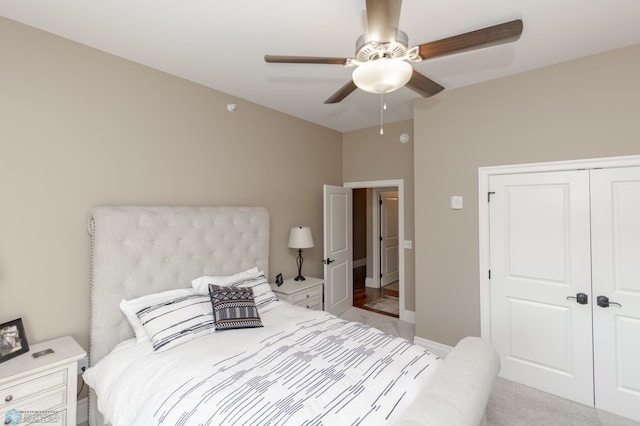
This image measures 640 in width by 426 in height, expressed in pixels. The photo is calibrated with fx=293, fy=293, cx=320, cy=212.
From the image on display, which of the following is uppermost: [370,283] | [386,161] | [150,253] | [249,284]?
[386,161]

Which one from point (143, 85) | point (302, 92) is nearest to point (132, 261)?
point (143, 85)

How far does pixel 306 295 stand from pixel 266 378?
1920 mm

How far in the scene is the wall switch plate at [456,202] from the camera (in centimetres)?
310

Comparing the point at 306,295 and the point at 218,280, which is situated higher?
the point at 218,280

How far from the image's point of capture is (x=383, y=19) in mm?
1312

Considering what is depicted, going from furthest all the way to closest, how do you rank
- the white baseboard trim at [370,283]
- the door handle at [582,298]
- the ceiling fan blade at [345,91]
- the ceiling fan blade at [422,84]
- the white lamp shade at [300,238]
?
the white baseboard trim at [370,283]
the white lamp shade at [300,238]
the door handle at [582,298]
the ceiling fan blade at [345,91]
the ceiling fan blade at [422,84]

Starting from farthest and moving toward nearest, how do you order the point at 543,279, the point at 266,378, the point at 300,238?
1. the point at 300,238
2. the point at 543,279
3. the point at 266,378

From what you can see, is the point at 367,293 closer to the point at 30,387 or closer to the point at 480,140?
the point at 480,140

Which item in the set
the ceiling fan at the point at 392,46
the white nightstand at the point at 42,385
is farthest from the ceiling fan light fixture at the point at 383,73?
the white nightstand at the point at 42,385

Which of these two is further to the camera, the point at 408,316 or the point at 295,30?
the point at 408,316

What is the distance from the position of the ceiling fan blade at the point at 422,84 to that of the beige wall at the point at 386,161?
87.0 inches

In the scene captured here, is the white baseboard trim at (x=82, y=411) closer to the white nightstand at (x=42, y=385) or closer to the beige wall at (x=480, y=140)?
the white nightstand at (x=42, y=385)

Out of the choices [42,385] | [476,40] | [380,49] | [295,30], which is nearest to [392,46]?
[380,49]

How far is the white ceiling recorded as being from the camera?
6.03 ft
